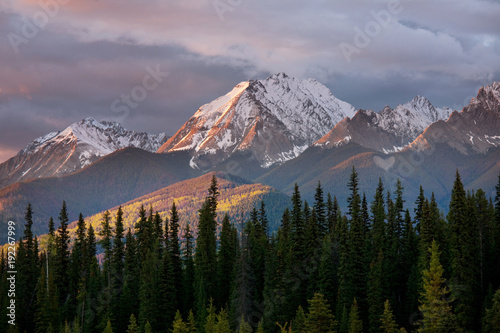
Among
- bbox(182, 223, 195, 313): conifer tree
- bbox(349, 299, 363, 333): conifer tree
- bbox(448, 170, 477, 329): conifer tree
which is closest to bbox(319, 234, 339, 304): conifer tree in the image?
bbox(349, 299, 363, 333): conifer tree

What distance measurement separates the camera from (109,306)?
357 feet

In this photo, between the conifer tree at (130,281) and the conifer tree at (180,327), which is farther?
the conifer tree at (130,281)

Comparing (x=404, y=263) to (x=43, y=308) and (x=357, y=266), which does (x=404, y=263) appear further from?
(x=43, y=308)

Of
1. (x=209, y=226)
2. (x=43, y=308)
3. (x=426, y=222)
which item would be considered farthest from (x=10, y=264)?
(x=426, y=222)

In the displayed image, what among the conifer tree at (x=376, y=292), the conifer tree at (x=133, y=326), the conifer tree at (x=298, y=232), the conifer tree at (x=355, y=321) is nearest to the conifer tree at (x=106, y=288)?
the conifer tree at (x=133, y=326)

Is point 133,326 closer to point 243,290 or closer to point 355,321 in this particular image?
point 243,290

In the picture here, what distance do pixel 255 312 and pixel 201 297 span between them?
31.3 ft

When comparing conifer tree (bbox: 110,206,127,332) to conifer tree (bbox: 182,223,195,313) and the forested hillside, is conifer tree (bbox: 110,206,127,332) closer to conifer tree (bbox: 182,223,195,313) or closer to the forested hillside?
the forested hillside

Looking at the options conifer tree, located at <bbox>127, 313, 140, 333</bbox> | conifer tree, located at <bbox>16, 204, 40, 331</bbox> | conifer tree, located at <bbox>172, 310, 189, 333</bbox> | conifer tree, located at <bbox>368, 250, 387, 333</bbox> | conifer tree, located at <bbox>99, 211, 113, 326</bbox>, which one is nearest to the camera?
conifer tree, located at <bbox>368, 250, 387, 333</bbox>

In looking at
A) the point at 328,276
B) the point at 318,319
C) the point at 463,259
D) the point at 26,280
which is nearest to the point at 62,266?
the point at 26,280

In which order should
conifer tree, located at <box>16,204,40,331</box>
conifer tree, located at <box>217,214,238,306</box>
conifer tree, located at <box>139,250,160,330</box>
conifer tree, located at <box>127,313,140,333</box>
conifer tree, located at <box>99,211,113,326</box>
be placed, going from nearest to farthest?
1. conifer tree, located at <box>127,313,140,333</box>
2. conifer tree, located at <box>139,250,160,330</box>
3. conifer tree, located at <box>99,211,113,326</box>
4. conifer tree, located at <box>217,214,238,306</box>
5. conifer tree, located at <box>16,204,40,331</box>

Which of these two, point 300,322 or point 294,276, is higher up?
point 294,276

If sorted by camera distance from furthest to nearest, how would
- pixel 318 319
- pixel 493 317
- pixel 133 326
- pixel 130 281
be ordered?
pixel 130 281 < pixel 133 326 < pixel 318 319 < pixel 493 317

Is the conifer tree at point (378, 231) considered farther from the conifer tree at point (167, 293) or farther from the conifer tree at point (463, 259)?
the conifer tree at point (167, 293)
